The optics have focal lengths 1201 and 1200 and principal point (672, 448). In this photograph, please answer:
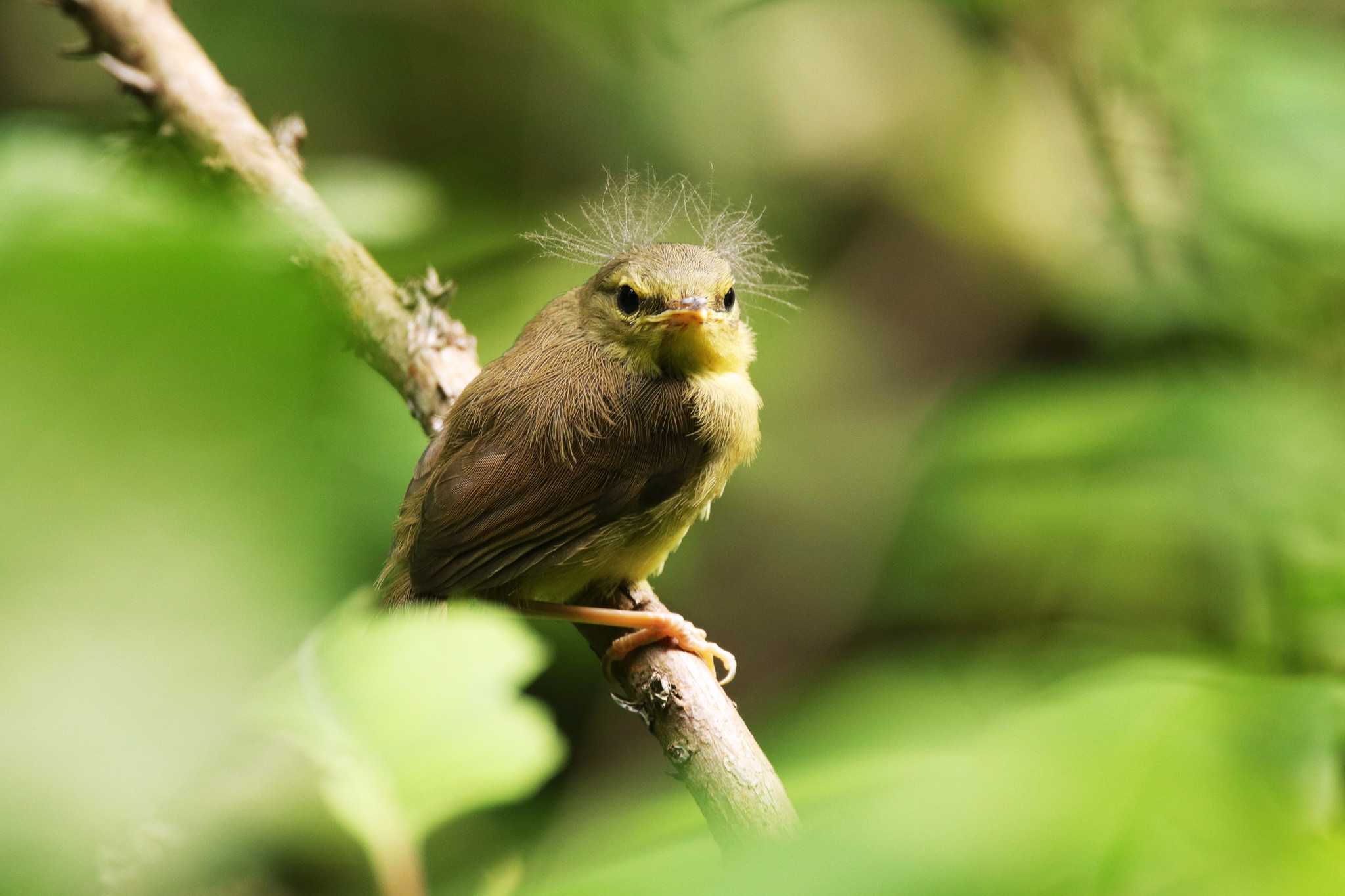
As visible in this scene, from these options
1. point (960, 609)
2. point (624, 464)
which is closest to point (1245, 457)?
point (624, 464)

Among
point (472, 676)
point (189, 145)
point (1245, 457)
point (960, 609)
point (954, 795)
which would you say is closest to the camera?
point (954, 795)

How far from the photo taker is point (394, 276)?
4031 mm

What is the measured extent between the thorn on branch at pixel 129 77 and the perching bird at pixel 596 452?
1126mm

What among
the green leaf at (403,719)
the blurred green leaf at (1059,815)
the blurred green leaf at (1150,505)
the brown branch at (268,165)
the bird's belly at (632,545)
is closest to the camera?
the blurred green leaf at (1059,815)

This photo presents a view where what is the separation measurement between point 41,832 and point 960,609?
15.1ft

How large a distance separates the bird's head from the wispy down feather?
1.01 feet

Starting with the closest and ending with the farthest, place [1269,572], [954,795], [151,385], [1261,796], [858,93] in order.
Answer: [151,385]
[954,795]
[1261,796]
[1269,572]
[858,93]

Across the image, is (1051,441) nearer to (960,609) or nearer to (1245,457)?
(1245,457)

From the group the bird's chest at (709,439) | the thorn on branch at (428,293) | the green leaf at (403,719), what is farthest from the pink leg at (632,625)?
the green leaf at (403,719)

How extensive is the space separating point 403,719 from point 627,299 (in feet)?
6.44

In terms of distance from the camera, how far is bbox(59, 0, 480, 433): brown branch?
127 inches

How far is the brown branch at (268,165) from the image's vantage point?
10.6 ft

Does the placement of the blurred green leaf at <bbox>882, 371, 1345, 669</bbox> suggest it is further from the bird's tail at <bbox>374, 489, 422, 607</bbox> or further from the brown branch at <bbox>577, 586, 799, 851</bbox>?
the bird's tail at <bbox>374, 489, 422, 607</bbox>

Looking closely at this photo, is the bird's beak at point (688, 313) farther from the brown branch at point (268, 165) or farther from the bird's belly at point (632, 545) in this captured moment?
the brown branch at point (268, 165)
